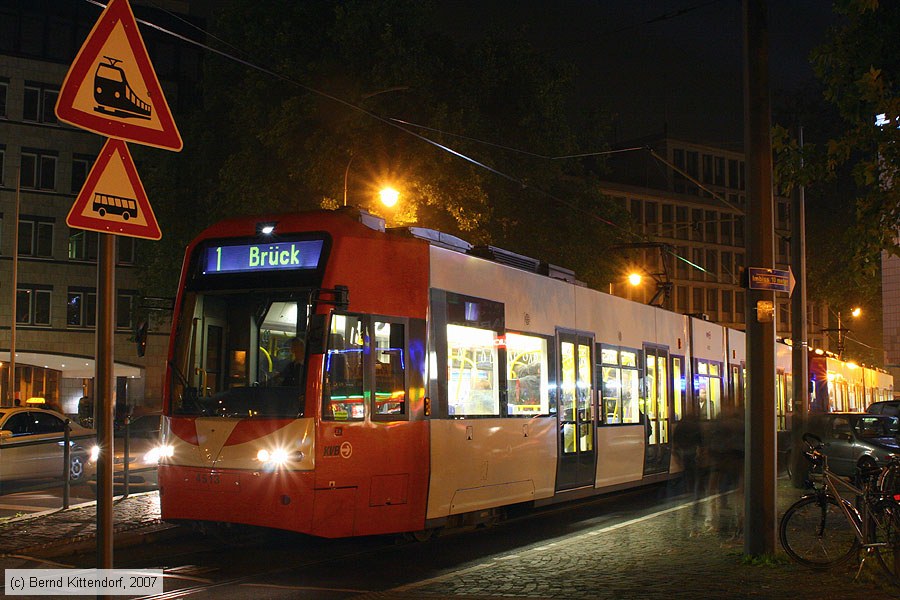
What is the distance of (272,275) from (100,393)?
6352 mm

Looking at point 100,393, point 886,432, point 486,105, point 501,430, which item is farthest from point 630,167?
point 100,393

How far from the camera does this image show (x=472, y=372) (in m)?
12.4

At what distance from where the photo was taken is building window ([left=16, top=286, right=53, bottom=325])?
46.2 meters

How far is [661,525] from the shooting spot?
1262 centimetres

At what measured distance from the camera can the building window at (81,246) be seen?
47.5 meters

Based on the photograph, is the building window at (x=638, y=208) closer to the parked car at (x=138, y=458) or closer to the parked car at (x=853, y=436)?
the parked car at (x=853, y=436)

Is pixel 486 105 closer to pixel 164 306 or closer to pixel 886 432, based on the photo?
pixel 886 432

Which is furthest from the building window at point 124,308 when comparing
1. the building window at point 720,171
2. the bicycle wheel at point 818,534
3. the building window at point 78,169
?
the building window at point 720,171

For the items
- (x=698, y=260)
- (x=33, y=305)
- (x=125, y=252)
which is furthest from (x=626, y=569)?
A: (x=698, y=260)

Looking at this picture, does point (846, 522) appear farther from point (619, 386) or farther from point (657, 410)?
point (657, 410)

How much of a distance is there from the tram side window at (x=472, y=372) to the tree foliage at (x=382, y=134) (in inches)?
428

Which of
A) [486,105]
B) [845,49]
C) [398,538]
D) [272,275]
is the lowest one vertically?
[398,538]

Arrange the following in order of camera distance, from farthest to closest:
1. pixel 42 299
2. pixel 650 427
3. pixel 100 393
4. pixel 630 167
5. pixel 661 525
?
1. pixel 630 167
2. pixel 42 299
3. pixel 650 427
4. pixel 661 525
5. pixel 100 393

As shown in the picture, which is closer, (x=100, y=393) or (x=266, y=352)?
(x=100, y=393)
